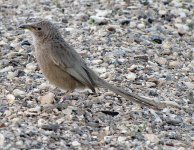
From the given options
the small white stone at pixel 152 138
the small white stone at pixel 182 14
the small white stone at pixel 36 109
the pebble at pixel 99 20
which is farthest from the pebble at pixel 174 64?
the small white stone at pixel 36 109

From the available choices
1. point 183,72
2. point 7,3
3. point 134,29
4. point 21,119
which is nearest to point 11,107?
point 21,119

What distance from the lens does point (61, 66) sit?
23.7 ft

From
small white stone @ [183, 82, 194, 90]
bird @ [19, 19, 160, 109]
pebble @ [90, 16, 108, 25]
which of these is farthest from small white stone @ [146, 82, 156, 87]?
pebble @ [90, 16, 108, 25]

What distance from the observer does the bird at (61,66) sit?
23.8 feet

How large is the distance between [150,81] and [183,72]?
25.8 inches

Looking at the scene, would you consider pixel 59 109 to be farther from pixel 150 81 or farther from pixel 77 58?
pixel 150 81

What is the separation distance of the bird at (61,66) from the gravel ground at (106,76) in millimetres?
202

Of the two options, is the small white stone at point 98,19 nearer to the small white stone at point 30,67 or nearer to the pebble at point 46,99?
the small white stone at point 30,67

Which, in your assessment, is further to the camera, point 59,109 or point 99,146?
point 59,109

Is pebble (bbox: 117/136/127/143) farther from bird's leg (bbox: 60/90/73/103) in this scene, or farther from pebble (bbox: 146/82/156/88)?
pebble (bbox: 146/82/156/88)

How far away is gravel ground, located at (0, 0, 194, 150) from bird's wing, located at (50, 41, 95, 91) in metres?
0.32

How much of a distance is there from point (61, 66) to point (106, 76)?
3.74 ft

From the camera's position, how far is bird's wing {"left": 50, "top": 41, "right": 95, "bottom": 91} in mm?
7242

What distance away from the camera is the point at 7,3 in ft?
36.8
